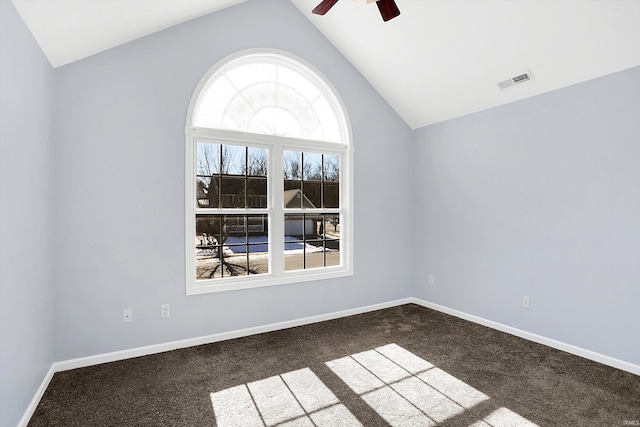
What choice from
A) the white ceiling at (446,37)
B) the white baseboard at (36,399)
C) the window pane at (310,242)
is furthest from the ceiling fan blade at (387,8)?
the white baseboard at (36,399)

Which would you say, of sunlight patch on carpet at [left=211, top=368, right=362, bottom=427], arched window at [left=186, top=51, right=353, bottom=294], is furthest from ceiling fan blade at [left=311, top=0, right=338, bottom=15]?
sunlight patch on carpet at [left=211, top=368, right=362, bottom=427]

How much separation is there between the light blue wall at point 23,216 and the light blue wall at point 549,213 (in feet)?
13.0

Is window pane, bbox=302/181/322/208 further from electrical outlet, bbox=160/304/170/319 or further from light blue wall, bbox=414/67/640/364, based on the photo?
electrical outlet, bbox=160/304/170/319

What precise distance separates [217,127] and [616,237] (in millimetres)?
3698

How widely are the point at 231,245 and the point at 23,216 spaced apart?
5.79 ft

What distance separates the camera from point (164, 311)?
122 inches

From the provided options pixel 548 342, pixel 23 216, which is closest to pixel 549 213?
pixel 548 342

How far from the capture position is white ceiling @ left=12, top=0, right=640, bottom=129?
2400mm

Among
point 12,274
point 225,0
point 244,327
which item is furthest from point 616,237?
point 12,274

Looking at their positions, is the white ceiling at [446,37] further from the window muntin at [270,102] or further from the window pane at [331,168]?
the window pane at [331,168]

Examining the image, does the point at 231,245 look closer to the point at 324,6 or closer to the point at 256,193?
the point at 256,193

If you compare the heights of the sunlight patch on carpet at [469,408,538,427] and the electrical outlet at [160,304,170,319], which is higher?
the electrical outlet at [160,304,170,319]

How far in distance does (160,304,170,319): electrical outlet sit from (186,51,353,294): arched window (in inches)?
10.7

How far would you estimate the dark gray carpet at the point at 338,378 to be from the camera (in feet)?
6.98
